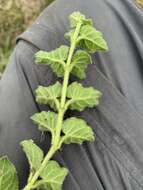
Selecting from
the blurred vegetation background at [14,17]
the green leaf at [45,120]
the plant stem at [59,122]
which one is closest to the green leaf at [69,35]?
the plant stem at [59,122]

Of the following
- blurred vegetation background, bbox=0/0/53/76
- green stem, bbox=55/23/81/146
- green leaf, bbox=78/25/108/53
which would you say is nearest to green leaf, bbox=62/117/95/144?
green stem, bbox=55/23/81/146

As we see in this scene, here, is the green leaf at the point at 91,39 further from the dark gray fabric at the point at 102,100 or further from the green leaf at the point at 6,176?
the green leaf at the point at 6,176

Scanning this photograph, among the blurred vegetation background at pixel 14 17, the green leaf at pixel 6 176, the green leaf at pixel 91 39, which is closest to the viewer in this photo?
the green leaf at pixel 6 176

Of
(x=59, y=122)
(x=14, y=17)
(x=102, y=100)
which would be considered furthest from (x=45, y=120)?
(x=14, y=17)

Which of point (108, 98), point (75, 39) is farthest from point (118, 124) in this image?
point (75, 39)

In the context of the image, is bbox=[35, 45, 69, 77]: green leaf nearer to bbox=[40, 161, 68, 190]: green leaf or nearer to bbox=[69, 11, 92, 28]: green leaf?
bbox=[69, 11, 92, 28]: green leaf

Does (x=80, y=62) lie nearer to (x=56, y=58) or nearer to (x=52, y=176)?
(x=56, y=58)
